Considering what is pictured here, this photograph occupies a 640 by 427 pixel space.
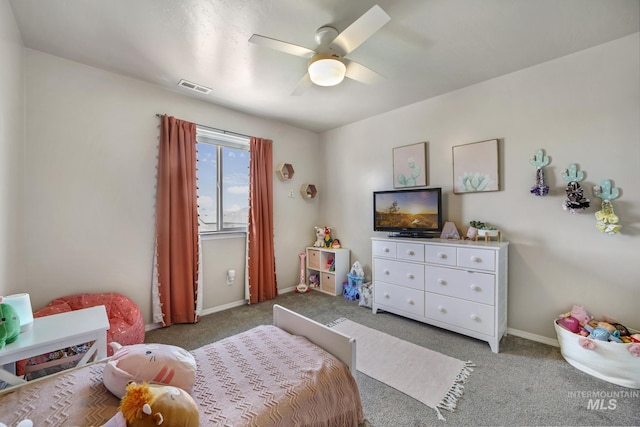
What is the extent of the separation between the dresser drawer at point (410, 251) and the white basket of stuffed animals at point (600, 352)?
47.2 inches

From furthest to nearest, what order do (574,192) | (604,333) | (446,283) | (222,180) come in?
1. (222,180)
2. (446,283)
3. (574,192)
4. (604,333)

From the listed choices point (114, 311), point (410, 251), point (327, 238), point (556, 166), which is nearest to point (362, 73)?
point (410, 251)

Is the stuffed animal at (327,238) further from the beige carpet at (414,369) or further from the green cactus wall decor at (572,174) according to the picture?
the green cactus wall decor at (572,174)

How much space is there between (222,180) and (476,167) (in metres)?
3.04

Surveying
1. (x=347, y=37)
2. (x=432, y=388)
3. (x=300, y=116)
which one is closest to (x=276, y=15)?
(x=347, y=37)

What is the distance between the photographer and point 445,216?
119 inches

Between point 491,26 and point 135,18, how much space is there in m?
2.51

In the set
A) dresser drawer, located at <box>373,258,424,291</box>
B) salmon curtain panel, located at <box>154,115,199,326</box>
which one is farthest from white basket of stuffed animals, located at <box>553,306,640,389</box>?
salmon curtain panel, located at <box>154,115,199,326</box>

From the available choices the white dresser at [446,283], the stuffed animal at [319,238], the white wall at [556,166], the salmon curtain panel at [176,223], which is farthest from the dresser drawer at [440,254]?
the salmon curtain panel at [176,223]

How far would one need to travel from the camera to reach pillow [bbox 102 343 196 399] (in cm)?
103

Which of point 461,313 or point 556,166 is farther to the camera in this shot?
point 461,313

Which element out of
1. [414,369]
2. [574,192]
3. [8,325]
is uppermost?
[574,192]

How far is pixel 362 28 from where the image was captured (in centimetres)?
155

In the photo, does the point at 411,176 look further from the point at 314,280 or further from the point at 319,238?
the point at 314,280
